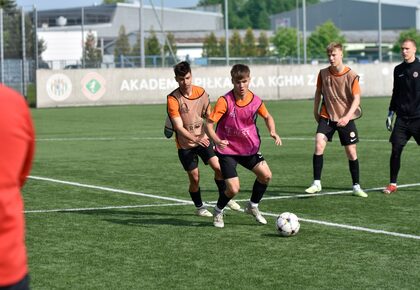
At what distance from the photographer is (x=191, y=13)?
12356 cm

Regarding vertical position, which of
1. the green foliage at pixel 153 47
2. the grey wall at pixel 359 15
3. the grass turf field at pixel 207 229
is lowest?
the grass turf field at pixel 207 229

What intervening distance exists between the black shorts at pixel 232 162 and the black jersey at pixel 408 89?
3506 millimetres

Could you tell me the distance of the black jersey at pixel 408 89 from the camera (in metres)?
12.6

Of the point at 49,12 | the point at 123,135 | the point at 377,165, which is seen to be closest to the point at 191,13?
the point at 49,12

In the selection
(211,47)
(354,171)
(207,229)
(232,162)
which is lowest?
(207,229)

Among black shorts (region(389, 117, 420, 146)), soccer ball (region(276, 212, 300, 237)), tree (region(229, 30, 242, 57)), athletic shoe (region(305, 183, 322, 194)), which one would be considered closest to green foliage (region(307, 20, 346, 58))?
tree (region(229, 30, 242, 57))

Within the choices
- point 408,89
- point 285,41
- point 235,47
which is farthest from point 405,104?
point 285,41

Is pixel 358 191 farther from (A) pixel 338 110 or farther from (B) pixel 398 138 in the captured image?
(A) pixel 338 110

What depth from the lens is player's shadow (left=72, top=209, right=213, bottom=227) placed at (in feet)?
33.9

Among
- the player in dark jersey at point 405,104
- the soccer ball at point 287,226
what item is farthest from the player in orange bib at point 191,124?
the player in dark jersey at point 405,104

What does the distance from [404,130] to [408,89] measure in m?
0.57

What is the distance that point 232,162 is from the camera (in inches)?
390

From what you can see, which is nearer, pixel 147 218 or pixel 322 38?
pixel 147 218

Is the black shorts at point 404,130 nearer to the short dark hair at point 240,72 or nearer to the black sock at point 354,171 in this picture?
the black sock at point 354,171
